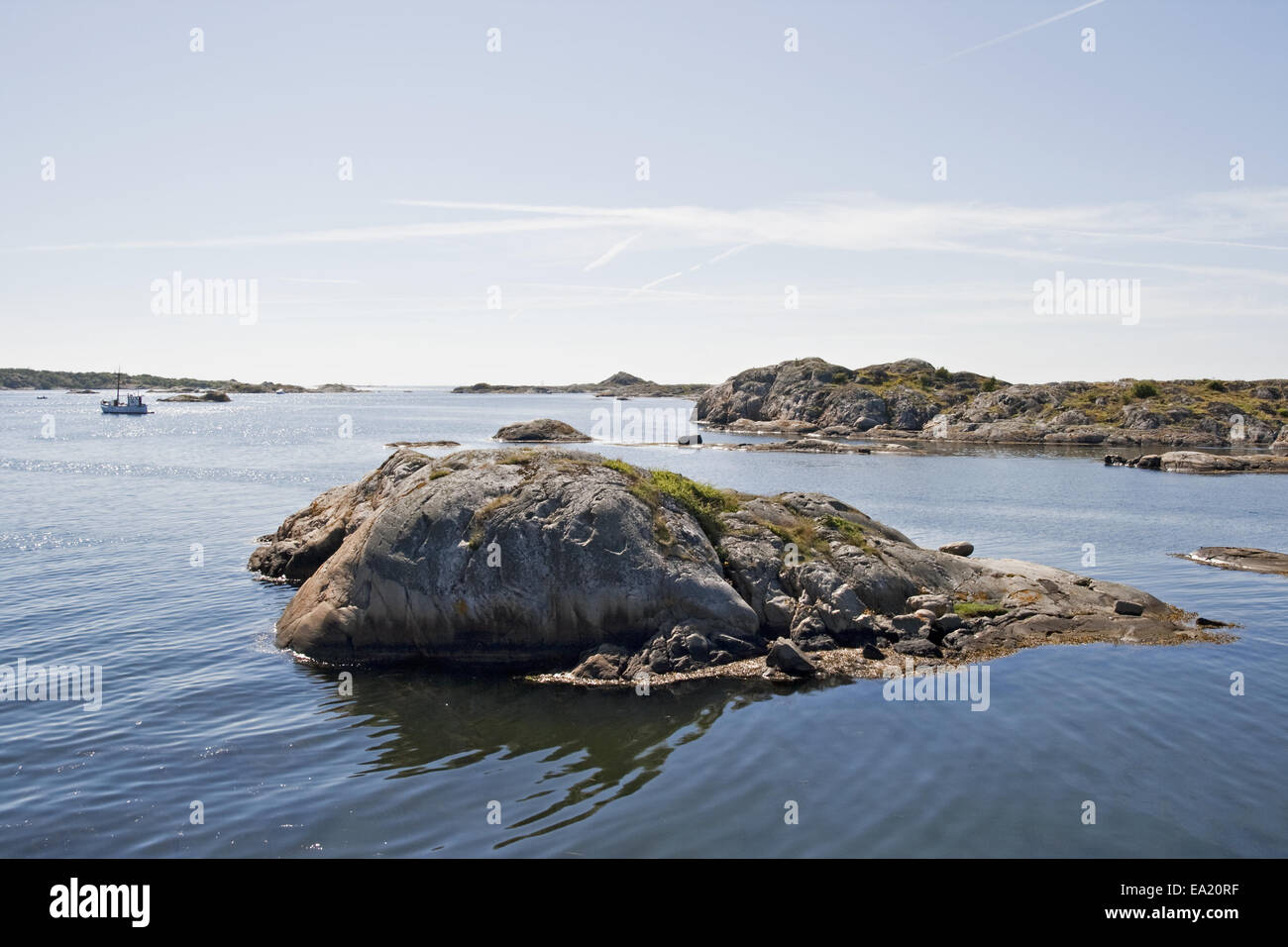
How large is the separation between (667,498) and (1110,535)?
3589cm

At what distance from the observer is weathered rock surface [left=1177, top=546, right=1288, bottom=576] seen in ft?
132

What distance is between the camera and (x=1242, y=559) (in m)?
42.3

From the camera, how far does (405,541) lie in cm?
2633

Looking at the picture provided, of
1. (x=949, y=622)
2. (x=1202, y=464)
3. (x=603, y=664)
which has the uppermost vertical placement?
(x=1202, y=464)

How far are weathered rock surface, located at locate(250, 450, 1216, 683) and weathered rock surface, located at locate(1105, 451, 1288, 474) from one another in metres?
73.6

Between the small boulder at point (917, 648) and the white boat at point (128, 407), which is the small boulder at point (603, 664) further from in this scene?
the white boat at point (128, 407)

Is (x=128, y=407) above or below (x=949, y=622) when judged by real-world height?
above

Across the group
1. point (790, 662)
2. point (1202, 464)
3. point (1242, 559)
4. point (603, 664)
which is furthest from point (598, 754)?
point (1202, 464)

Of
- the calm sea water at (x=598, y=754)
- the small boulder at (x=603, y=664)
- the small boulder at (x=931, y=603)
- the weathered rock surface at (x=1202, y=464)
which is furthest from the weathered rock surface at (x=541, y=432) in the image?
the small boulder at (x=603, y=664)

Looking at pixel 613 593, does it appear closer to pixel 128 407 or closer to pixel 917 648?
pixel 917 648

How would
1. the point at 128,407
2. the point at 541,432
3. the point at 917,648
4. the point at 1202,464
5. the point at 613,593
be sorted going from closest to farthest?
the point at 613,593, the point at 917,648, the point at 1202,464, the point at 541,432, the point at 128,407

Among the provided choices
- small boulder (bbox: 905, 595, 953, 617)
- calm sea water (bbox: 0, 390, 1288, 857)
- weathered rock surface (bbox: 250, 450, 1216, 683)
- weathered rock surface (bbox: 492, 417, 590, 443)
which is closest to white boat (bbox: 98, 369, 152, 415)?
weathered rock surface (bbox: 492, 417, 590, 443)

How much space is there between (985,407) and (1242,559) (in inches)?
4166

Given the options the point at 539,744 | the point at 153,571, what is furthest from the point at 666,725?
the point at 153,571
